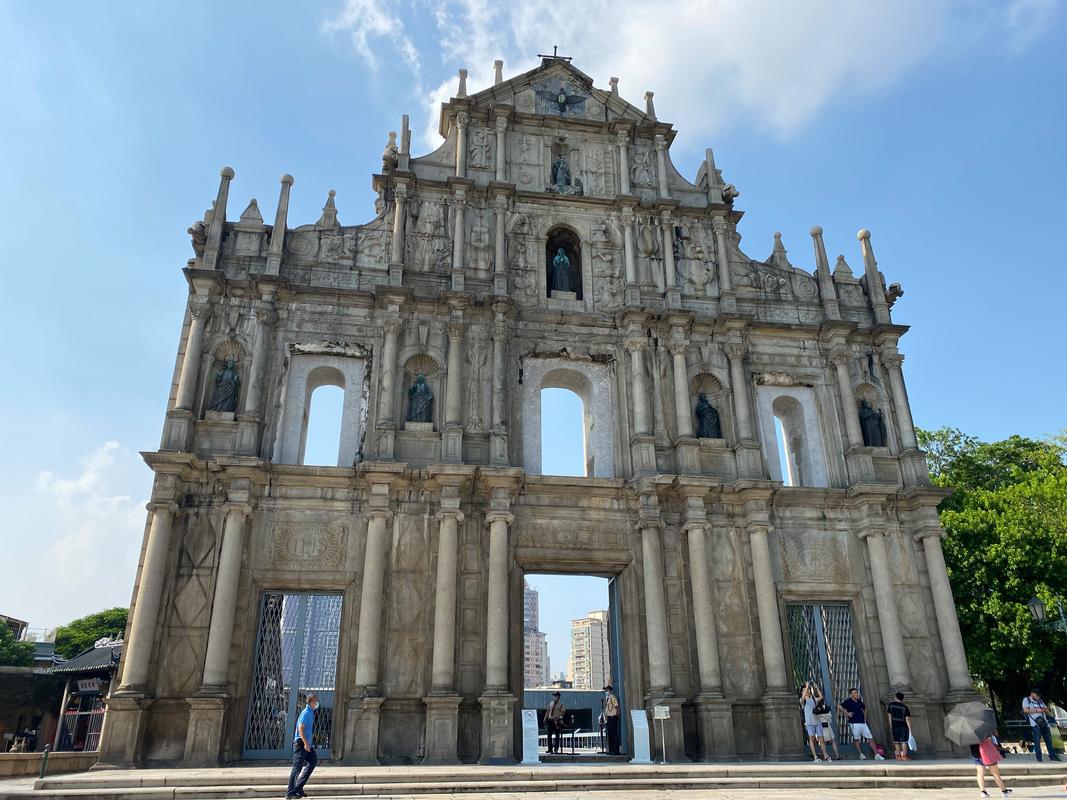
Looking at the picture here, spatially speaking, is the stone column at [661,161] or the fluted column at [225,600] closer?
the fluted column at [225,600]

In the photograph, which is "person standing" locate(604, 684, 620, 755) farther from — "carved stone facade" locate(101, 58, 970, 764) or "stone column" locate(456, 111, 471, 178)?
"stone column" locate(456, 111, 471, 178)

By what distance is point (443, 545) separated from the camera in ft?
51.3

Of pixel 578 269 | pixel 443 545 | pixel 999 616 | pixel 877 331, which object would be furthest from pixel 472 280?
pixel 999 616

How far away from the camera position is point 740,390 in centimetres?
1845

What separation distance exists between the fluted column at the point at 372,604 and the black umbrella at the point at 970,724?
959 cm

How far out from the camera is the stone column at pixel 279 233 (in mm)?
17938

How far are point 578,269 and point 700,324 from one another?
3570 mm

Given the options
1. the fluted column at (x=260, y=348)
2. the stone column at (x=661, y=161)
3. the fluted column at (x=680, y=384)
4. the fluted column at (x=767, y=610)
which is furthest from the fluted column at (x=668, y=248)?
the fluted column at (x=260, y=348)

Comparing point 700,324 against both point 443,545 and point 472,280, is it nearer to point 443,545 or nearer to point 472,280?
point 472,280

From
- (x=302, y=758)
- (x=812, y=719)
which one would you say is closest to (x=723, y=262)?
(x=812, y=719)

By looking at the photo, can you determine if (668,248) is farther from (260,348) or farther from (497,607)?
(260,348)

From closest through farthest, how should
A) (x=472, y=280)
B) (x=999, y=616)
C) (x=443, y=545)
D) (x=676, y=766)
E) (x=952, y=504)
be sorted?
(x=676, y=766) < (x=443, y=545) < (x=472, y=280) < (x=999, y=616) < (x=952, y=504)

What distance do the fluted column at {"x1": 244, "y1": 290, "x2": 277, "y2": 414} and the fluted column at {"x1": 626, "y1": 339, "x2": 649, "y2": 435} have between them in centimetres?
827

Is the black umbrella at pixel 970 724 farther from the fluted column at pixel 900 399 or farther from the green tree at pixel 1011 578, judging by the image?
the green tree at pixel 1011 578
